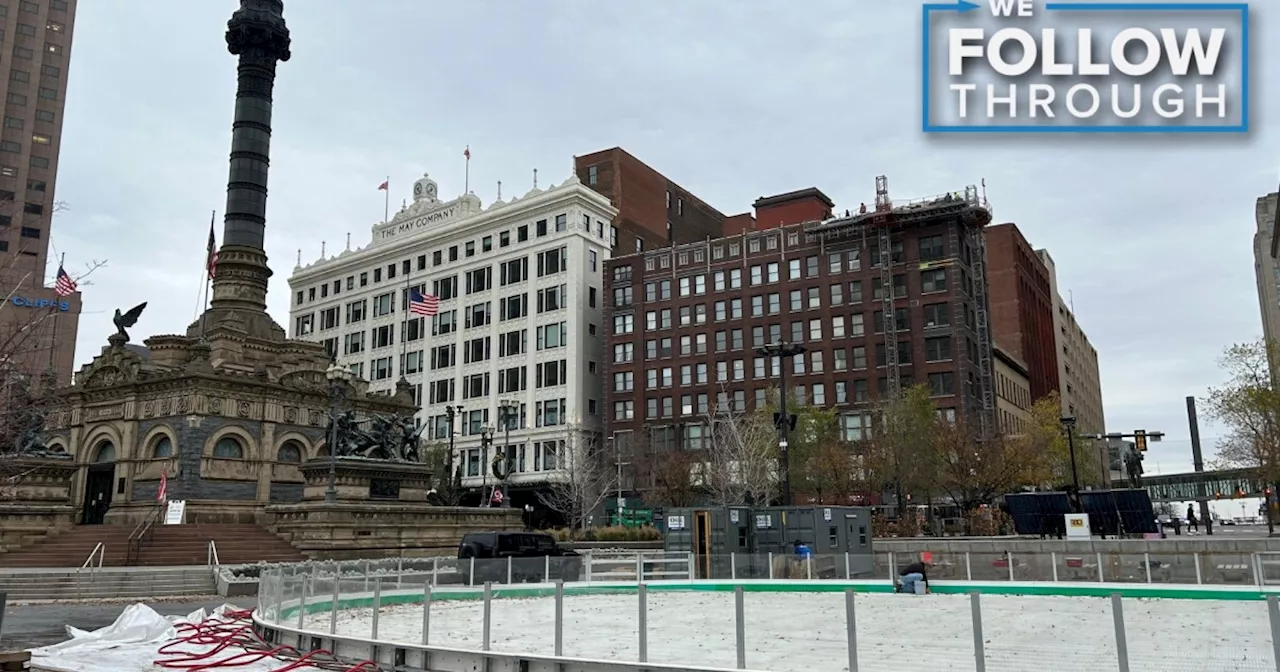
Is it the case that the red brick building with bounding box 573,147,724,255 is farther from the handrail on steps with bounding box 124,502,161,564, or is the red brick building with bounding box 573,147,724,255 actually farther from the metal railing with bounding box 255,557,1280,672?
the metal railing with bounding box 255,557,1280,672

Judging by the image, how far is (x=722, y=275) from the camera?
85.4 m

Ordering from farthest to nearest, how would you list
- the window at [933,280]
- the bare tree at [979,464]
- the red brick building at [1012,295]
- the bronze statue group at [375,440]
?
the red brick building at [1012,295], the window at [933,280], the bare tree at [979,464], the bronze statue group at [375,440]

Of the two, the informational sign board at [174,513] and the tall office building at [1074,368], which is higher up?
the tall office building at [1074,368]

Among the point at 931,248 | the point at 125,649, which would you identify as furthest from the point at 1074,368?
the point at 125,649

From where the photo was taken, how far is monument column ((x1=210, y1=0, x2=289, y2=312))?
49531 millimetres

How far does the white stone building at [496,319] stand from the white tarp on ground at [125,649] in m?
63.1

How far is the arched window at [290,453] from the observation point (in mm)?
44375

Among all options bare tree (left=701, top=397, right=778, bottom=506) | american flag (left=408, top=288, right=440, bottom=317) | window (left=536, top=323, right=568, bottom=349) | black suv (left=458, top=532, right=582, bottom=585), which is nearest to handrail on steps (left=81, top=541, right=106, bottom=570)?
black suv (left=458, top=532, right=582, bottom=585)

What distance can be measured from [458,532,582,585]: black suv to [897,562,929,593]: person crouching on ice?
833 centimetres

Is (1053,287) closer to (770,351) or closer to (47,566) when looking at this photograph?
(770,351)

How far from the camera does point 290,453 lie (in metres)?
44.8

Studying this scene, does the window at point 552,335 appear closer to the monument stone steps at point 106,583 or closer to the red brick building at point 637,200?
the red brick building at point 637,200

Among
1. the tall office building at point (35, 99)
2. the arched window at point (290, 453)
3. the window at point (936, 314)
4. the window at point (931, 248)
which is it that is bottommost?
the arched window at point (290, 453)

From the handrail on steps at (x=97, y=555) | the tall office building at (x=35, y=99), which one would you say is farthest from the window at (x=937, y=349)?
the tall office building at (x=35, y=99)
